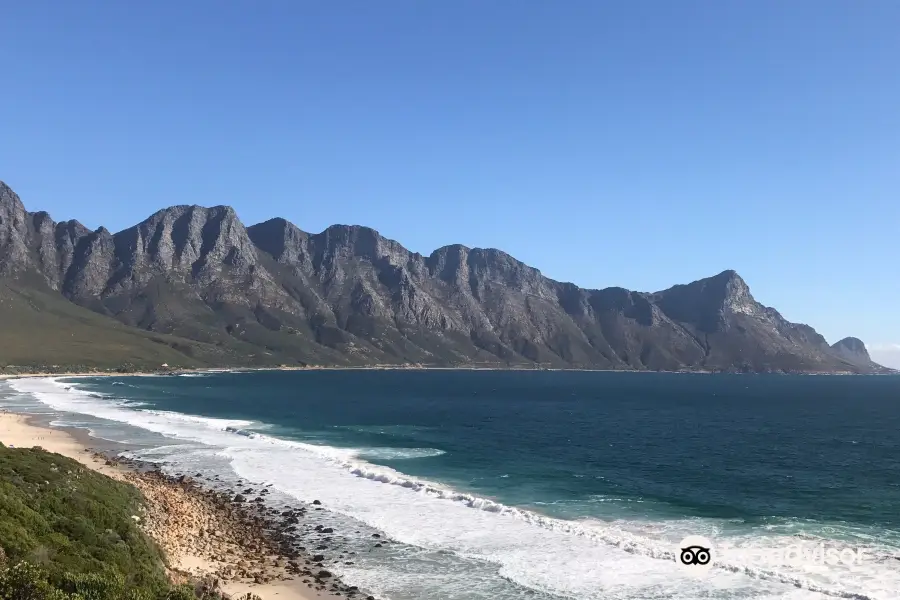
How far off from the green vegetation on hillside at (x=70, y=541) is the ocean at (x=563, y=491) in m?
11.8

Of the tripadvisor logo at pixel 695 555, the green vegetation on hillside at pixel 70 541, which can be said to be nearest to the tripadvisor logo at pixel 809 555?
the tripadvisor logo at pixel 695 555

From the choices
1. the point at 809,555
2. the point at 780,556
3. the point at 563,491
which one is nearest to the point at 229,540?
the point at 563,491

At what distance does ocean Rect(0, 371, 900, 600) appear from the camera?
35.2m

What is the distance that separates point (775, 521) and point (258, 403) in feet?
424

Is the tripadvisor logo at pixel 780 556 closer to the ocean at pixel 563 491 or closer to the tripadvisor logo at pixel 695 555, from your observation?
the tripadvisor logo at pixel 695 555

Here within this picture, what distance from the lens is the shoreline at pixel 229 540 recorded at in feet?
105

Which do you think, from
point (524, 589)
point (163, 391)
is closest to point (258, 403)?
point (163, 391)

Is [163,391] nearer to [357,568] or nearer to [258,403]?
[258,403]

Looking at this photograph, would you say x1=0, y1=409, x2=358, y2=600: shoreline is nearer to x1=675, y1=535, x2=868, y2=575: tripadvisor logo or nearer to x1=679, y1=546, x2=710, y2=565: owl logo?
x1=679, y1=546, x2=710, y2=565: owl logo

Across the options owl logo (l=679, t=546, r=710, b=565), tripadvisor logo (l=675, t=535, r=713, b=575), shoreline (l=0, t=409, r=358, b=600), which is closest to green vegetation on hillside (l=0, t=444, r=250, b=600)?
shoreline (l=0, t=409, r=358, b=600)

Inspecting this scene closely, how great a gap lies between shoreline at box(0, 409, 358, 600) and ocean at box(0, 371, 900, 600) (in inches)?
102

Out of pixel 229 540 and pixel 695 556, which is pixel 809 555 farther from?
pixel 229 540

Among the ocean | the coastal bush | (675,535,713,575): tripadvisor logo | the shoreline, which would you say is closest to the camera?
the coastal bush

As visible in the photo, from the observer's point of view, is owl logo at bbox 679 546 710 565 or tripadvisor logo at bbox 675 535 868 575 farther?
owl logo at bbox 679 546 710 565
